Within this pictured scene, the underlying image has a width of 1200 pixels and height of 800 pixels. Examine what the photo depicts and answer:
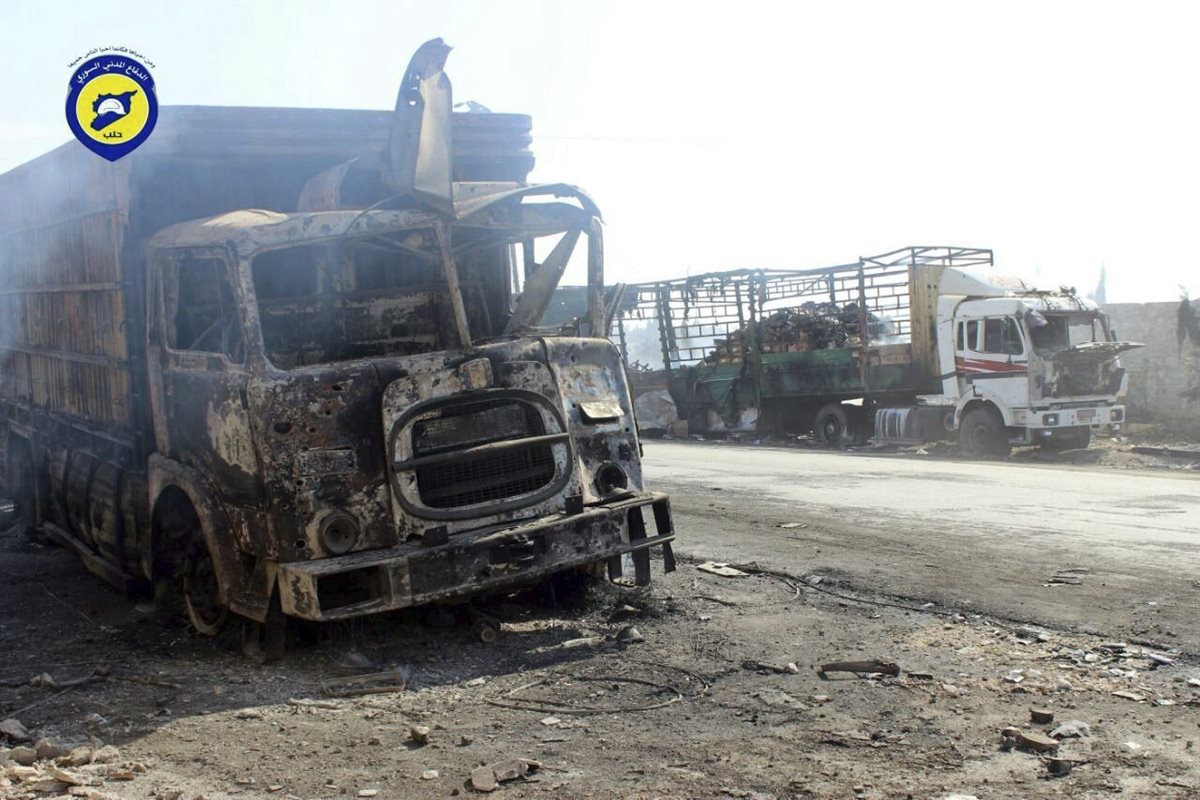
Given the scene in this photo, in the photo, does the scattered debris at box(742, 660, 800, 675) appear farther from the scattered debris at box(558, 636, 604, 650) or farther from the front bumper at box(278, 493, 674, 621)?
the front bumper at box(278, 493, 674, 621)

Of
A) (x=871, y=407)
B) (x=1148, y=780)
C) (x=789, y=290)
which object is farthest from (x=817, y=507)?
(x=789, y=290)

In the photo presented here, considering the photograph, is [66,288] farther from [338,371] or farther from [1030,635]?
[1030,635]

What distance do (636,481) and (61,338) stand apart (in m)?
4.96

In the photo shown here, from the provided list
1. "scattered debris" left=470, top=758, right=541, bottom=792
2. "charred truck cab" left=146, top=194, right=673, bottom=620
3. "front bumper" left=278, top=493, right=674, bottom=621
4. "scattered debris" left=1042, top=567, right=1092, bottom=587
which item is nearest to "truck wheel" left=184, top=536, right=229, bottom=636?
"charred truck cab" left=146, top=194, right=673, bottom=620

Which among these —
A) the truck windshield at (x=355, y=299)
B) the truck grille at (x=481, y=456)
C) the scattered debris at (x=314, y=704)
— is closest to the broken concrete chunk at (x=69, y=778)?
the scattered debris at (x=314, y=704)

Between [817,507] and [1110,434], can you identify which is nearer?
[817,507]

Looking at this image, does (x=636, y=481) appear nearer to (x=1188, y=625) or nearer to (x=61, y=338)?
(x=1188, y=625)

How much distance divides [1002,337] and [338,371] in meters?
15.7

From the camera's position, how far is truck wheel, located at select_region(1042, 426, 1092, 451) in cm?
1956

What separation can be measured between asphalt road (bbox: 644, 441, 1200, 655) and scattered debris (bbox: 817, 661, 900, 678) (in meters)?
1.44

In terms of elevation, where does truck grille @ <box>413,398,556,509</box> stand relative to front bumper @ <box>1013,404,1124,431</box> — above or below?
above

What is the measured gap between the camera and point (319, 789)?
15.6 feet

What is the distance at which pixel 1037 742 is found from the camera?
4840 millimetres

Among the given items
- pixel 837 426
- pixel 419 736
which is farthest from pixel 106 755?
pixel 837 426
